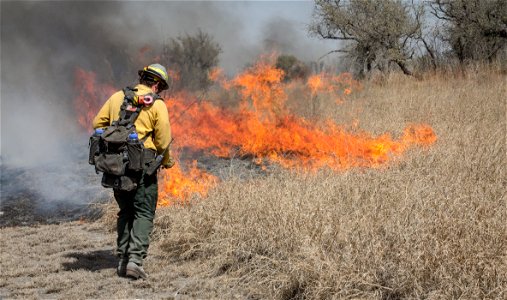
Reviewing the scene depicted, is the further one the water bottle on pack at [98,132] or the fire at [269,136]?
the fire at [269,136]

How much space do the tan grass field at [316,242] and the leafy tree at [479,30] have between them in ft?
21.6

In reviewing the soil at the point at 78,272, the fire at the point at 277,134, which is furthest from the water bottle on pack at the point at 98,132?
the fire at the point at 277,134

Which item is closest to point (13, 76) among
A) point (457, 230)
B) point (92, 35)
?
point (92, 35)

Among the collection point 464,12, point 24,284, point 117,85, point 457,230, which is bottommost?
point 24,284

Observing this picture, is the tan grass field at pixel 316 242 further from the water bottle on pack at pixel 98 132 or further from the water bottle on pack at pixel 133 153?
the water bottle on pack at pixel 98 132

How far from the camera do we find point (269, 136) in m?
10.9

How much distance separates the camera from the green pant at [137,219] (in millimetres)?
4660

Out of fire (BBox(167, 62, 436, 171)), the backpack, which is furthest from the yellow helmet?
fire (BBox(167, 62, 436, 171))

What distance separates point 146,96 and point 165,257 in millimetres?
1746

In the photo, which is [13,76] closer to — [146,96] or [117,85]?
[117,85]

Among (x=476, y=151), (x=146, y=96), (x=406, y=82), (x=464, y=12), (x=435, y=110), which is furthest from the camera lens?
(x=464, y=12)

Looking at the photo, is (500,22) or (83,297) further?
(500,22)

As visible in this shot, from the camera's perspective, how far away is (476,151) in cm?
678

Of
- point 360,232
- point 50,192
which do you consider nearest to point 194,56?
point 50,192
